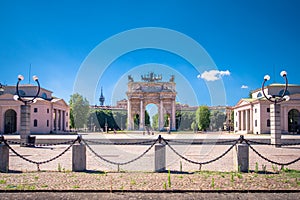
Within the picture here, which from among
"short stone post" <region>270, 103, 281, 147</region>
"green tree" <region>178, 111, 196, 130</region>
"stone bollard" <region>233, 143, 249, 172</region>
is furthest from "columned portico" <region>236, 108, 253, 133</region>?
"stone bollard" <region>233, 143, 249, 172</region>

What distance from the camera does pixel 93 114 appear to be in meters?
100

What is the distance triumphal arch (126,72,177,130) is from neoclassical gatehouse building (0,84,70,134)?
69.7ft

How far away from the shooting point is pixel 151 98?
76000 mm

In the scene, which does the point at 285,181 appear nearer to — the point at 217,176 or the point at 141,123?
the point at 217,176

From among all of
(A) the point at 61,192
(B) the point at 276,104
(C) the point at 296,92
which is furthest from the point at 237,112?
(A) the point at 61,192

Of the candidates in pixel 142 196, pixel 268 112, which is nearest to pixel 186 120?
pixel 268 112

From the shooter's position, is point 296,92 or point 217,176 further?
point 296,92

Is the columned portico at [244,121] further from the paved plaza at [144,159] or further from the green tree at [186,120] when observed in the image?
the green tree at [186,120]

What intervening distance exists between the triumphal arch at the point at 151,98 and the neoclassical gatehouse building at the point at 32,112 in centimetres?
2123

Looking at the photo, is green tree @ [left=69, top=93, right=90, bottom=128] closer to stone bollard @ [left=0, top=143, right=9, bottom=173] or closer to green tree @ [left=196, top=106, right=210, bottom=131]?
green tree @ [left=196, top=106, right=210, bottom=131]

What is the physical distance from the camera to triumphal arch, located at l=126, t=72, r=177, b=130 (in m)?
75.1

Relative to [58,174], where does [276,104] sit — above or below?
above

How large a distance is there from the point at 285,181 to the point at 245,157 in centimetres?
205

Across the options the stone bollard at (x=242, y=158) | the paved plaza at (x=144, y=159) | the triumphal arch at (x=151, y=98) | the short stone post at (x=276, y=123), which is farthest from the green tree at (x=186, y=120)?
the stone bollard at (x=242, y=158)
